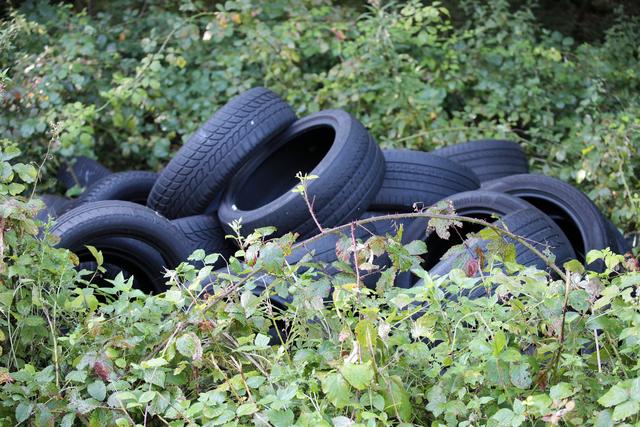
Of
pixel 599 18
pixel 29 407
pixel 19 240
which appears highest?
pixel 19 240

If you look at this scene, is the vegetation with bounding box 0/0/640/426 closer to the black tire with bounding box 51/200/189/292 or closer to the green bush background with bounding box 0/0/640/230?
the black tire with bounding box 51/200/189/292

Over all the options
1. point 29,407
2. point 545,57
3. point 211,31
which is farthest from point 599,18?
point 29,407

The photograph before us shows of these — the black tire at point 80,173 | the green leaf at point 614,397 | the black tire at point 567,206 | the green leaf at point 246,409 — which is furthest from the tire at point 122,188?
the green leaf at point 614,397

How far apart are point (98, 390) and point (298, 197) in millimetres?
2357

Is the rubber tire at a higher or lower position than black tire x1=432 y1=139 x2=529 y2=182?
higher

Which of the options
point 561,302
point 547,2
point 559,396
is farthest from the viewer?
point 547,2

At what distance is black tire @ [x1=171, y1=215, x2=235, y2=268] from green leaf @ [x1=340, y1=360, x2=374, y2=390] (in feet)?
9.31

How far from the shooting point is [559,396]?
2.62 meters

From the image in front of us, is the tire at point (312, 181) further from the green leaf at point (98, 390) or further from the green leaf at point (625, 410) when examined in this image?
the green leaf at point (625, 410)

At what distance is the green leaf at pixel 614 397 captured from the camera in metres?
2.49

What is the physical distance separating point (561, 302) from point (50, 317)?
176cm

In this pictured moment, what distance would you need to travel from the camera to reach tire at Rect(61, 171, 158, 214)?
20.3 ft

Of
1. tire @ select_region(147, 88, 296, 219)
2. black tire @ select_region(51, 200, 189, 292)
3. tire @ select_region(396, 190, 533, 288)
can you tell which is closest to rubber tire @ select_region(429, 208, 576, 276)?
tire @ select_region(396, 190, 533, 288)

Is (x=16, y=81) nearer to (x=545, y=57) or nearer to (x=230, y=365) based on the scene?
(x=545, y=57)
